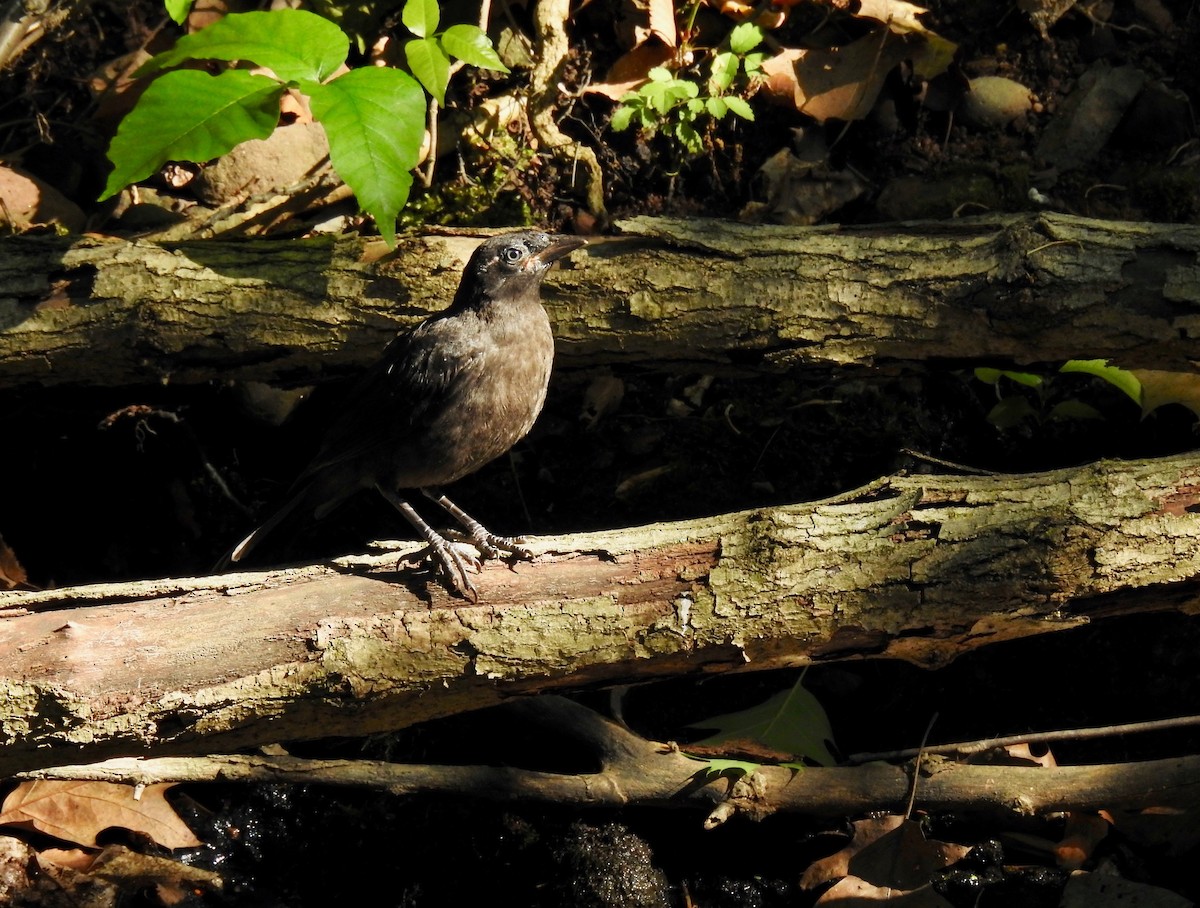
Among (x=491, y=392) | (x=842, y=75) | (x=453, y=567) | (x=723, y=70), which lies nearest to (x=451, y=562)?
(x=453, y=567)

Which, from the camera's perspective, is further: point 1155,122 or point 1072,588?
point 1155,122

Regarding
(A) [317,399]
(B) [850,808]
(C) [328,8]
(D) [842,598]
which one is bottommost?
(B) [850,808]

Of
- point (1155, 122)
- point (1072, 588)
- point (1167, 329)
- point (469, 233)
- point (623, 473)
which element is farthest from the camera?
point (1155, 122)

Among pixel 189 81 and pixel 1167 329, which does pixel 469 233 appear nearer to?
pixel 189 81

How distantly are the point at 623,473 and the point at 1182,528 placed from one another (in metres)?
2.40

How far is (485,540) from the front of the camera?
4.15 metres

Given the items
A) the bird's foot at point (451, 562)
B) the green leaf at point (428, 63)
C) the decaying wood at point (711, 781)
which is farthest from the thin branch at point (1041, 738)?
the green leaf at point (428, 63)

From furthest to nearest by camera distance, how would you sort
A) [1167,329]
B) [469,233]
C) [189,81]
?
[469,233]
[1167,329]
[189,81]

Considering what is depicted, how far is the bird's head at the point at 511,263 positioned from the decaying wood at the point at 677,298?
0.18m

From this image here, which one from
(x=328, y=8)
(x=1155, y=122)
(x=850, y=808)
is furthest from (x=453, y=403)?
(x=1155, y=122)

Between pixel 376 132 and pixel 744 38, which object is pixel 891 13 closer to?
pixel 744 38

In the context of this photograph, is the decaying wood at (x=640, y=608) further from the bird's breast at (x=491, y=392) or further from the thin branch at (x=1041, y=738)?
the bird's breast at (x=491, y=392)

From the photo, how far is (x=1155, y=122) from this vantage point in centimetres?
584

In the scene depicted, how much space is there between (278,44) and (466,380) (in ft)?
4.20
